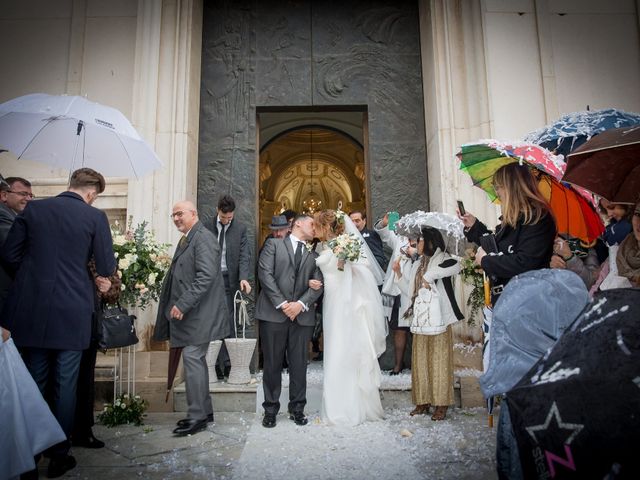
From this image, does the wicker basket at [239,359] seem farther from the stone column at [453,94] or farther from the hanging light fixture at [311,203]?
the hanging light fixture at [311,203]

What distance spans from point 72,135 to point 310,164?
16920mm

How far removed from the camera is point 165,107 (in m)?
6.30

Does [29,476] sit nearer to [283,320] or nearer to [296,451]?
[296,451]

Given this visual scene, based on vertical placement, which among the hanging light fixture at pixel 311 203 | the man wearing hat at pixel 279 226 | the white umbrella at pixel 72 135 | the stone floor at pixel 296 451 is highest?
the hanging light fixture at pixel 311 203

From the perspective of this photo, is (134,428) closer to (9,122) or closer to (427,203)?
(9,122)

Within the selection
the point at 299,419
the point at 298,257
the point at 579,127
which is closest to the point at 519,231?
the point at 579,127

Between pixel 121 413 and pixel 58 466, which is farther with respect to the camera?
pixel 121 413

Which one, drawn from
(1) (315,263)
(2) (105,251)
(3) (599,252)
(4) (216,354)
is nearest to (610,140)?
(3) (599,252)

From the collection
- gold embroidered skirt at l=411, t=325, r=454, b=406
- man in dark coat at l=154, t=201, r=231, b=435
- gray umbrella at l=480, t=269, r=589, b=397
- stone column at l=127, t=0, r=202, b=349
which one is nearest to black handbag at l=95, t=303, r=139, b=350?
man in dark coat at l=154, t=201, r=231, b=435

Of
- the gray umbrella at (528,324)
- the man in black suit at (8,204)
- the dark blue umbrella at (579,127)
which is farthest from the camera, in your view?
the dark blue umbrella at (579,127)

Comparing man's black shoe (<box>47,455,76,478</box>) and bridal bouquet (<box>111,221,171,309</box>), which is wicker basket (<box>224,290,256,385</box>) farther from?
man's black shoe (<box>47,455,76,478</box>)

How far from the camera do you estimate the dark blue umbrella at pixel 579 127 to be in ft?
13.4

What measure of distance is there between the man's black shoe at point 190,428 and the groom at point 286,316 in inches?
24.1

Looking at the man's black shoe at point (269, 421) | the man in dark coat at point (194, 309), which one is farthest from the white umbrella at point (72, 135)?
the man's black shoe at point (269, 421)
